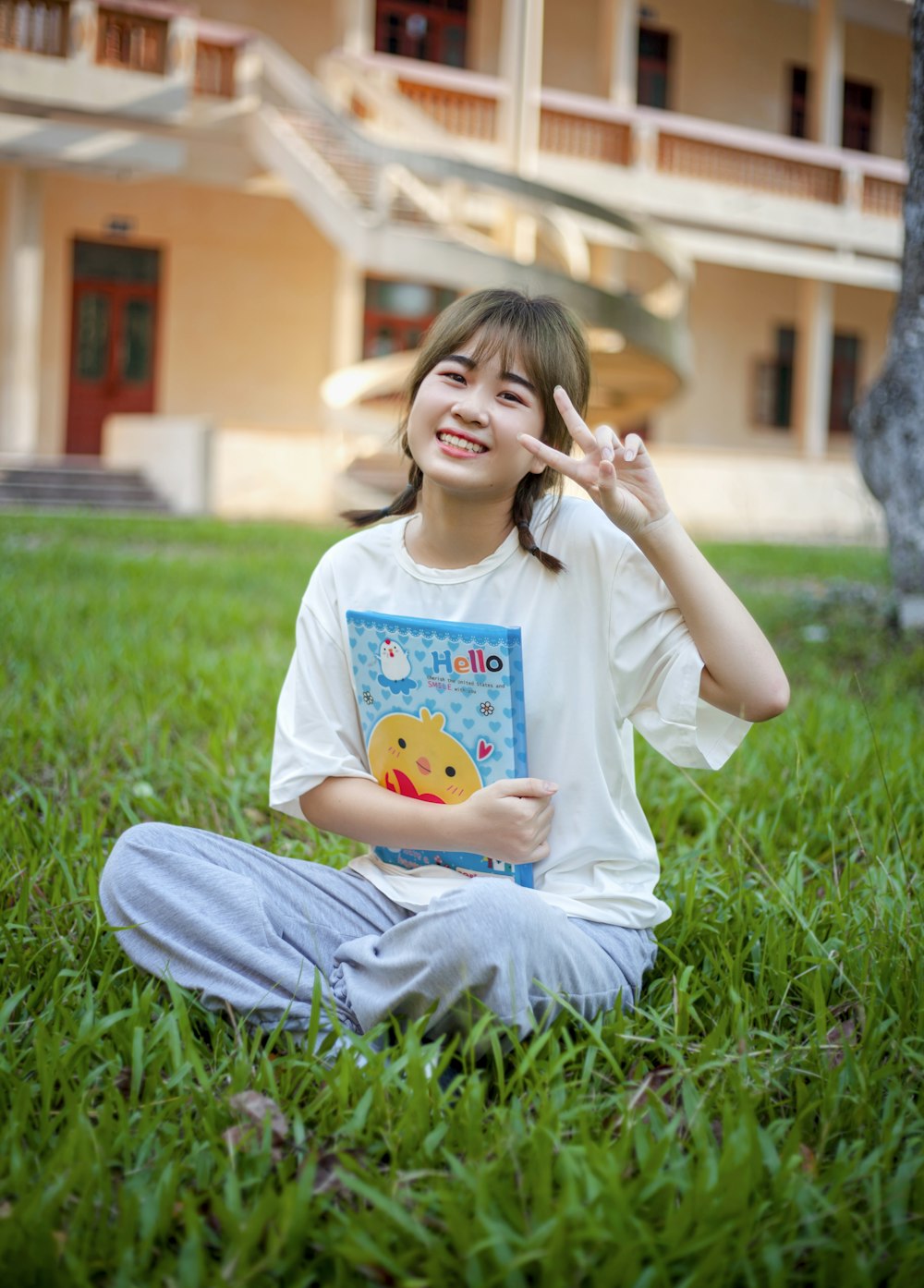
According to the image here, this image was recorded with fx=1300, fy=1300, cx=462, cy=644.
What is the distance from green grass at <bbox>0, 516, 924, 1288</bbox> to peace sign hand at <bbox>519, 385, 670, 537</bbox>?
73cm

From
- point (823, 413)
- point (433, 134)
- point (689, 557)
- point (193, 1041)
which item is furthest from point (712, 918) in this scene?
point (823, 413)

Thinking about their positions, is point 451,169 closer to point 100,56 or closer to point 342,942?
point 100,56

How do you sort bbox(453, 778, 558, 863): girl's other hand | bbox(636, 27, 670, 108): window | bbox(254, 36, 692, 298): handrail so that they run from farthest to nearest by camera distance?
bbox(636, 27, 670, 108): window < bbox(254, 36, 692, 298): handrail < bbox(453, 778, 558, 863): girl's other hand

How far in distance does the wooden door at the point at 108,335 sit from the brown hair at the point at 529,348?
14244 mm

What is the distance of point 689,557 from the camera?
1859 mm

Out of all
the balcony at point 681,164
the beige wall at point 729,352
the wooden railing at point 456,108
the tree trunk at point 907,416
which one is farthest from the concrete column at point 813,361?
the tree trunk at point 907,416

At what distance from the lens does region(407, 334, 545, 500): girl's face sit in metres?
1.96

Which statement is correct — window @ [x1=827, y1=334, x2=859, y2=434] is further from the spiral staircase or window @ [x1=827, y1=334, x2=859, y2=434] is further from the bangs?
the bangs

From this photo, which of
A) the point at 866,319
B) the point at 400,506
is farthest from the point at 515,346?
the point at 866,319

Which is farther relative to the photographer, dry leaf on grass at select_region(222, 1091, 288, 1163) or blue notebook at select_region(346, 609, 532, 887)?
blue notebook at select_region(346, 609, 532, 887)

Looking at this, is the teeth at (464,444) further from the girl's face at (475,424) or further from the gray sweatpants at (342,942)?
the gray sweatpants at (342,942)

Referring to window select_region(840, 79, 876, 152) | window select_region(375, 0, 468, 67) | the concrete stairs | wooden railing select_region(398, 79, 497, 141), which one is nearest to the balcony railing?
wooden railing select_region(398, 79, 497, 141)

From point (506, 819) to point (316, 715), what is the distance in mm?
406

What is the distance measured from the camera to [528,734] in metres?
2.04
